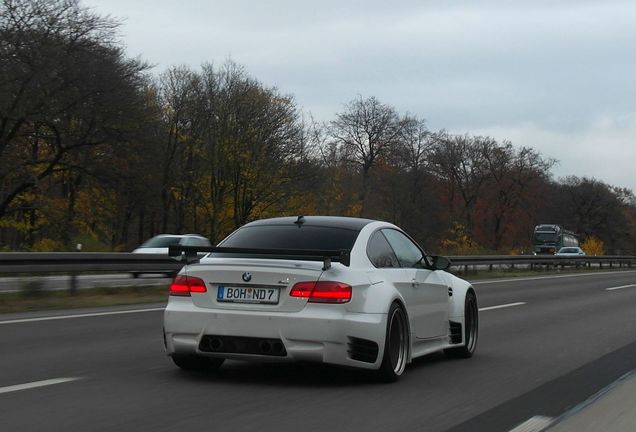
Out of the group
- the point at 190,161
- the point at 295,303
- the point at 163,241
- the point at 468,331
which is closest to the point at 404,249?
the point at 468,331

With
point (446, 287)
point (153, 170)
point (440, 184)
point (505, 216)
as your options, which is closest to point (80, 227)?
point (153, 170)

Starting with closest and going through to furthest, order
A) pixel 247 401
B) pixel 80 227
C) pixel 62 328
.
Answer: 1. pixel 247 401
2. pixel 62 328
3. pixel 80 227

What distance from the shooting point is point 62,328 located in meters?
11.6

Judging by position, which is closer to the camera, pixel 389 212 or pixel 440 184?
pixel 389 212

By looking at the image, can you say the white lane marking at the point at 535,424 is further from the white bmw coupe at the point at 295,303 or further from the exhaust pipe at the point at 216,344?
the exhaust pipe at the point at 216,344

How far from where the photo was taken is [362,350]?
730cm

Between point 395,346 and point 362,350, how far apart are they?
595 mm

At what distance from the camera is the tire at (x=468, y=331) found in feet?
32.0

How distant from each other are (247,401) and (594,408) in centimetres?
257

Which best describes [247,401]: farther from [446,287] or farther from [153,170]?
[153,170]

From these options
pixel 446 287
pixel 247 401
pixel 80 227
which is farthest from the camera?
pixel 80 227

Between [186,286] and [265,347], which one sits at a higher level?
[186,286]

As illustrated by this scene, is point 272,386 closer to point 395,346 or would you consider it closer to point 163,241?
point 395,346

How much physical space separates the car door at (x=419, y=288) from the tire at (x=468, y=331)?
1.93 feet
